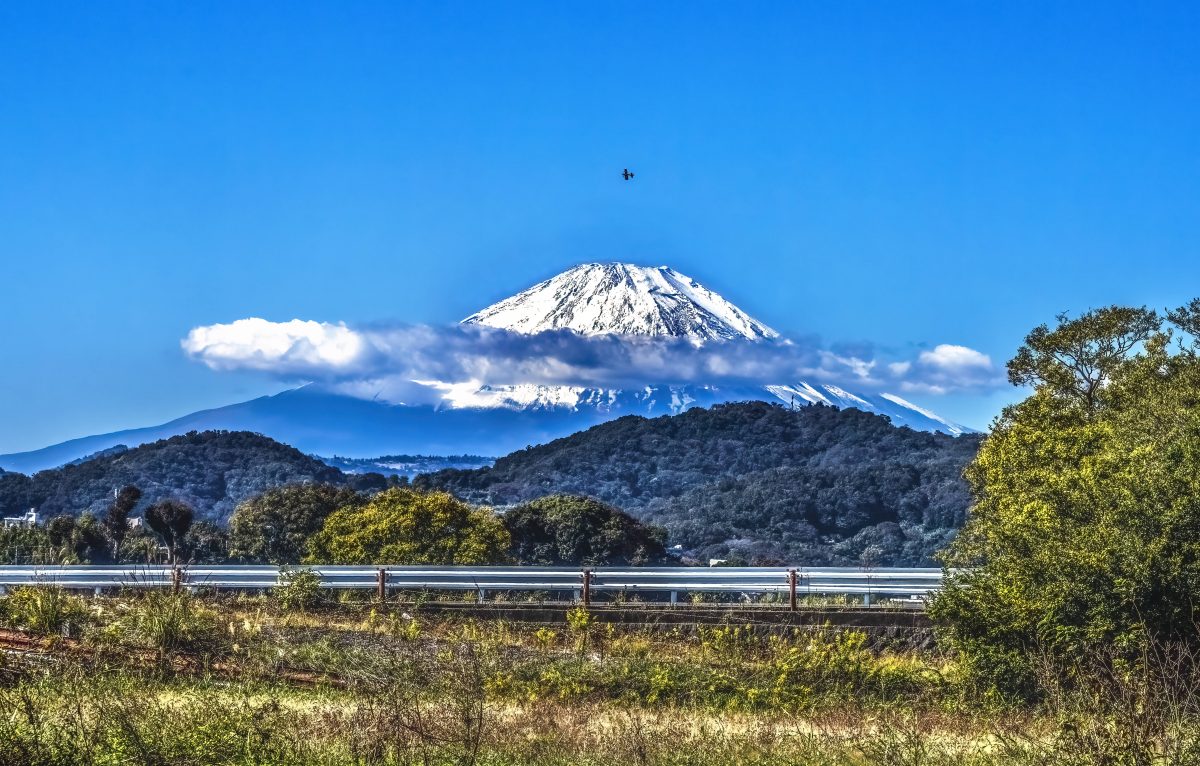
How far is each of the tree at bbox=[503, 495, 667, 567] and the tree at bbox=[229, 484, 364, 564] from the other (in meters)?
5.64

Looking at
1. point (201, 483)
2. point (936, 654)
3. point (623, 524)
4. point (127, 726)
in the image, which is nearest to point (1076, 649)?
point (936, 654)

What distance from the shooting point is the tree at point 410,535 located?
33719 mm

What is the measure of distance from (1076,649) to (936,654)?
4670 millimetres

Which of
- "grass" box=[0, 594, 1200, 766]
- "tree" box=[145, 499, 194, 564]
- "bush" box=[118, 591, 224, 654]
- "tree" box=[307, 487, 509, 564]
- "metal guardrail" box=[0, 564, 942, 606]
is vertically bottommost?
"grass" box=[0, 594, 1200, 766]

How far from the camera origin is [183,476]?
4203 inches

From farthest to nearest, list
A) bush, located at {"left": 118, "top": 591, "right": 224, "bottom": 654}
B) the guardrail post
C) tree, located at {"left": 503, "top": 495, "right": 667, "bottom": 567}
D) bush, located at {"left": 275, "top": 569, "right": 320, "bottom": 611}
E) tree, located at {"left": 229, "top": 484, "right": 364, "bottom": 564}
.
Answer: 1. tree, located at {"left": 503, "top": 495, "right": 667, "bottom": 567}
2. tree, located at {"left": 229, "top": 484, "right": 364, "bottom": 564}
3. the guardrail post
4. bush, located at {"left": 275, "top": 569, "right": 320, "bottom": 611}
5. bush, located at {"left": 118, "top": 591, "right": 224, "bottom": 654}

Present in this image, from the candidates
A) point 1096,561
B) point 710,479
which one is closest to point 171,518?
point 1096,561

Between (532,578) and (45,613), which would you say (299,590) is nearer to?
(532,578)

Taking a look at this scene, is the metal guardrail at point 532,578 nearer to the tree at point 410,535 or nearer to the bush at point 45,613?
the bush at point 45,613

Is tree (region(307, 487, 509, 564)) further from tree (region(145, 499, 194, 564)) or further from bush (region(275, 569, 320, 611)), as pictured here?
bush (region(275, 569, 320, 611))

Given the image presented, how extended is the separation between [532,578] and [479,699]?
1212cm

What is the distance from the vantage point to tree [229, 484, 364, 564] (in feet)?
155

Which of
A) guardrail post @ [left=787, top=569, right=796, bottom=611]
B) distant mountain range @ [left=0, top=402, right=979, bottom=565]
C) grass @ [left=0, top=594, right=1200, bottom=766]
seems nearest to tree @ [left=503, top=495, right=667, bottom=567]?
distant mountain range @ [left=0, top=402, right=979, bottom=565]

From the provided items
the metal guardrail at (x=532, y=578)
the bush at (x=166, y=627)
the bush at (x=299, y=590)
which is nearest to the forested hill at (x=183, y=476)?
the metal guardrail at (x=532, y=578)
